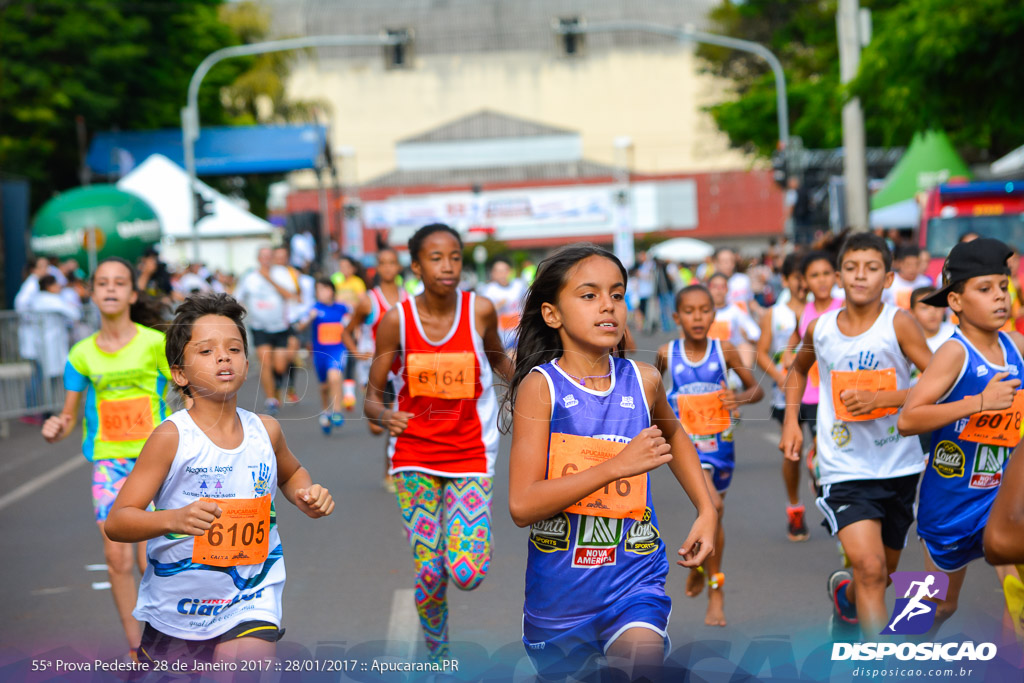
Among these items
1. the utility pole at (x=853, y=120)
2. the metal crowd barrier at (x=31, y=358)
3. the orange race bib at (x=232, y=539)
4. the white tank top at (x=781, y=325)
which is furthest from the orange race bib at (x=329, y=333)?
the orange race bib at (x=232, y=539)

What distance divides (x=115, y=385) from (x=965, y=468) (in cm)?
363

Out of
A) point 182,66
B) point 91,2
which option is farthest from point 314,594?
point 182,66

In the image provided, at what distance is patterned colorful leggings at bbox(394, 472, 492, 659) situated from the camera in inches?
196

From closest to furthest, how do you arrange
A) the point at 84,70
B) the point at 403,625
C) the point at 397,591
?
the point at 403,625 < the point at 397,591 < the point at 84,70

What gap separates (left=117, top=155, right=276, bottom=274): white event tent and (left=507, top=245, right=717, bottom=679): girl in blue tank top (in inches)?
1075

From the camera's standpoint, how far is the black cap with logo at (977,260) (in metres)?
4.38

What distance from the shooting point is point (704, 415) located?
4.70m

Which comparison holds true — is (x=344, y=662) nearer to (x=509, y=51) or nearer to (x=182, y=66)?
(x=182, y=66)

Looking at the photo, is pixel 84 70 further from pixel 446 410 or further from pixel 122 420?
pixel 446 410

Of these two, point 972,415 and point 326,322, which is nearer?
point 972,415

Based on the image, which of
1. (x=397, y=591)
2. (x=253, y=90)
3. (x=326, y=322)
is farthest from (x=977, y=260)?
(x=253, y=90)

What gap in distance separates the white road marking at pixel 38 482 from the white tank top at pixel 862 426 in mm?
6994

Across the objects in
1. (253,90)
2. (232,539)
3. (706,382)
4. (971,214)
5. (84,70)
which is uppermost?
(253,90)

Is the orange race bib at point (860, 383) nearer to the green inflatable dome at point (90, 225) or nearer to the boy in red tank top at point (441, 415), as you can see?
the boy in red tank top at point (441, 415)
